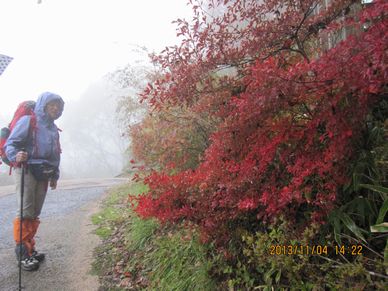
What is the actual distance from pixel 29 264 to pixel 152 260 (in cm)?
137

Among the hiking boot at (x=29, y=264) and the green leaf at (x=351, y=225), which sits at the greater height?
the green leaf at (x=351, y=225)

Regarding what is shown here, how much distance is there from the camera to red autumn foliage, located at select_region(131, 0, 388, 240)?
64.8 inches

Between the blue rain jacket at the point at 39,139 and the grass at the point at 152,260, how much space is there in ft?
4.03

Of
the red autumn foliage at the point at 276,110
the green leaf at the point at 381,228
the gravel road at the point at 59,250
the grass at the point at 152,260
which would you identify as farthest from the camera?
the gravel road at the point at 59,250

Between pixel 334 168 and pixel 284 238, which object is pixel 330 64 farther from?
pixel 284 238

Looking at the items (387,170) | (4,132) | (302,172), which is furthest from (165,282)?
(4,132)

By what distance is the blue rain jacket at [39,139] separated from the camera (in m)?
3.23

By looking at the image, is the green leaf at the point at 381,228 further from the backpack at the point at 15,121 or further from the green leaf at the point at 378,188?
the backpack at the point at 15,121

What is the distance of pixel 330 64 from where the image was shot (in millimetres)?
1607
